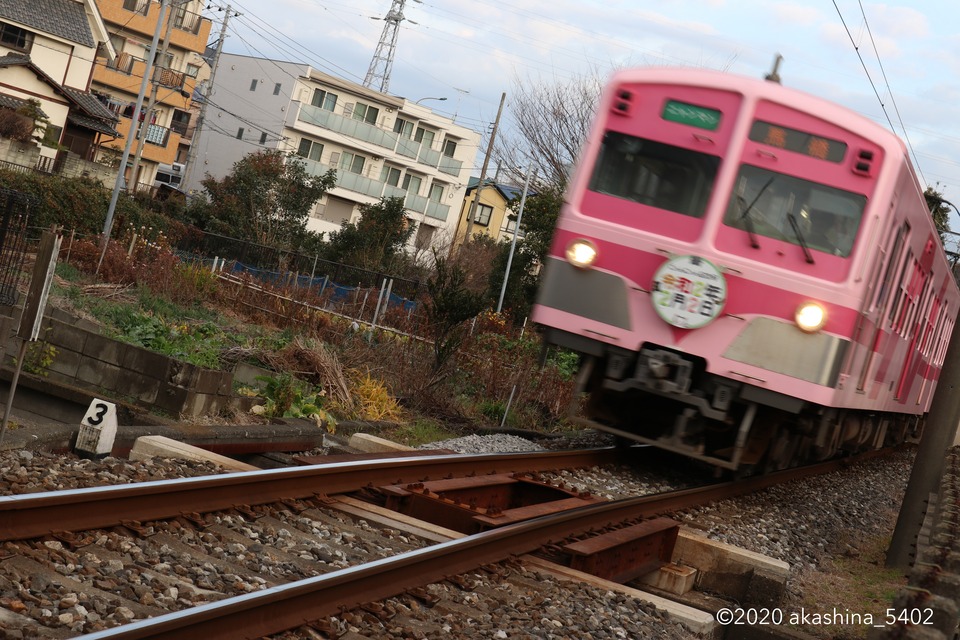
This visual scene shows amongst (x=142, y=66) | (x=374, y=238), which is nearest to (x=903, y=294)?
(x=374, y=238)

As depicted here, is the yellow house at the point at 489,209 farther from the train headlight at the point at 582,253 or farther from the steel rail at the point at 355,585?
the steel rail at the point at 355,585

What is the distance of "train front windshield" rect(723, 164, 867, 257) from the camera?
8414 millimetres

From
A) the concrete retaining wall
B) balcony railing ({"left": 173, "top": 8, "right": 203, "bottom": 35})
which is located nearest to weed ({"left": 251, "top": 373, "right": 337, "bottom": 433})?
the concrete retaining wall

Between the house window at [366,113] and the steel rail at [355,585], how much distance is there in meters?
44.7

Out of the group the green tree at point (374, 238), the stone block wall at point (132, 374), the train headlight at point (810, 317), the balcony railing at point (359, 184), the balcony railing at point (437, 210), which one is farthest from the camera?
the balcony railing at point (437, 210)

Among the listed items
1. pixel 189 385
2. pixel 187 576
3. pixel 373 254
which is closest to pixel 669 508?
pixel 189 385

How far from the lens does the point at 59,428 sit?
723cm

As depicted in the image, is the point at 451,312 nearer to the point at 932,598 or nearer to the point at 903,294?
the point at 903,294

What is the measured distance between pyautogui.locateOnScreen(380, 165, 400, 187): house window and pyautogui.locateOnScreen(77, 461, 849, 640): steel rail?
149ft

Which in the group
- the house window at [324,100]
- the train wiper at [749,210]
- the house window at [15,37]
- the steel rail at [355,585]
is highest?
the house window at [324,100]

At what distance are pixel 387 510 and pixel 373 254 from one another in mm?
27803

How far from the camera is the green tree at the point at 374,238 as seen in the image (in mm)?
33406

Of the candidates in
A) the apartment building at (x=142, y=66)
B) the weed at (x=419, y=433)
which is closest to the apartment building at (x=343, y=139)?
the apartment building at (x=142, y=66)

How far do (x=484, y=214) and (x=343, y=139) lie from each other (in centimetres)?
1284
